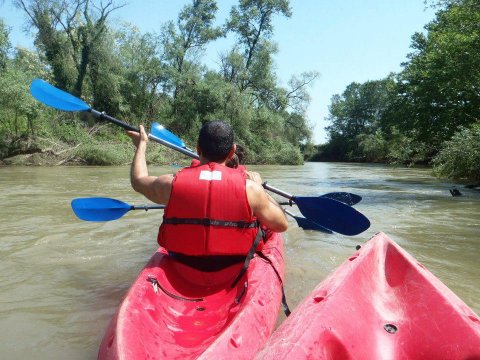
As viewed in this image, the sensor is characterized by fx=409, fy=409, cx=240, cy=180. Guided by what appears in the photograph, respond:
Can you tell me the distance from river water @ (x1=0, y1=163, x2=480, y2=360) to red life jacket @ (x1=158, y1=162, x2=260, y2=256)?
2.51 ft

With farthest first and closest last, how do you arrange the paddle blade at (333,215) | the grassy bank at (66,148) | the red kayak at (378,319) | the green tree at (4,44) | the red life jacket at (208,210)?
the green tree at (4,44)
the grassy bank at (66,148)
the paddle blade at (333,215)
the red life jacket at (208,210)
the red kayak at (378,319)

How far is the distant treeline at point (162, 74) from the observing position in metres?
21.7

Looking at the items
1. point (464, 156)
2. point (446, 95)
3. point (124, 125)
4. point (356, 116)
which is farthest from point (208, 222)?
point (356, 116)

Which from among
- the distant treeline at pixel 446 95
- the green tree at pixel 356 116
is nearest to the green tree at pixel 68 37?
the distant treeline at pixel 446 95

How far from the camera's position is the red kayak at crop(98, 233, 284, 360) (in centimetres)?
168

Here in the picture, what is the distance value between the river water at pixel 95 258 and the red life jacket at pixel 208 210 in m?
0.77

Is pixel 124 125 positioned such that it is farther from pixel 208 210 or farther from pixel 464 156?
pixel 464 156

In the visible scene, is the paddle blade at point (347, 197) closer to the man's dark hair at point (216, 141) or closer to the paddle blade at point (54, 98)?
the man's dark hair at point (216, 141)

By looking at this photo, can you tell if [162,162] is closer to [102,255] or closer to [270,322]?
[102,255]

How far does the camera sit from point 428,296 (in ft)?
6.88

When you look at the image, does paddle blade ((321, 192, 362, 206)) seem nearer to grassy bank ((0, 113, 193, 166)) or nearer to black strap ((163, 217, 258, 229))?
black strap ((163, 217, 258, 229))

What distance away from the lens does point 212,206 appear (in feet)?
7.29

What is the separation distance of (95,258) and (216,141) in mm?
2317

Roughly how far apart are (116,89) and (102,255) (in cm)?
2069
